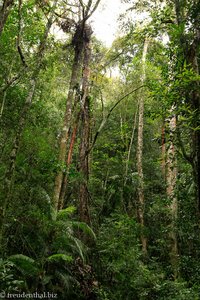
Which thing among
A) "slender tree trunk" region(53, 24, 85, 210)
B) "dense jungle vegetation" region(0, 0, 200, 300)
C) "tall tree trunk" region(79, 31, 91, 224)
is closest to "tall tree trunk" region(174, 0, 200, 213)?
"dense jungle vegetation" region(0, 0, 200, 300)

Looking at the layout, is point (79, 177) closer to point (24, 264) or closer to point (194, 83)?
point (24, 264)

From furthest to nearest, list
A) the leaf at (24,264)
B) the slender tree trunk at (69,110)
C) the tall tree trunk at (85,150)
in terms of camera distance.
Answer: the tall tree trunk at (85,150) → the slender tree trunk at (69,110) → the leaf at (24,264)

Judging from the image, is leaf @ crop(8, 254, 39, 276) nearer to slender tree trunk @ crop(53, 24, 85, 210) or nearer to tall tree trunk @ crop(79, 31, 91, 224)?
slender tree trunk @ crop(53, 24, 85, 210)

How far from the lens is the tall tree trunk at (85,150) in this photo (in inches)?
364

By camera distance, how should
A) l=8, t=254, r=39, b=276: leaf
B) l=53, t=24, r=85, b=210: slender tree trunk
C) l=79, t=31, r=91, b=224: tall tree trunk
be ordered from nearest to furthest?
l=8, t=254, r=39, b=276: leaf < l=53, t=24, r=85, b=210: slender tree trunk < l=79, t=31, r=91, b=224: tall tree trunk

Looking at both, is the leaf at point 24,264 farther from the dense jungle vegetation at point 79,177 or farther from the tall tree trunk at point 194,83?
the tall tree trunk at point 194,83

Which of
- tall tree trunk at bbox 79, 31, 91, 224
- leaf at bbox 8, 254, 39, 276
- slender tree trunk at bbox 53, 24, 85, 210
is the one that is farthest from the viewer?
tall tree trunk at bbox 79, 31, 91, 224

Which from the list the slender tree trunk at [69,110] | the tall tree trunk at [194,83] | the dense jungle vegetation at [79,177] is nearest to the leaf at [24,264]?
the dense jungle vegetation at [79,177]

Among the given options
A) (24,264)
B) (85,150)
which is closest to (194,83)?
(24,264)

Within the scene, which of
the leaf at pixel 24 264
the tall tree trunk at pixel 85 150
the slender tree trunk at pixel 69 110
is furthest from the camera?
the tall tree trunk at pixel 85 150

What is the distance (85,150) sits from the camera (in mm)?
10000

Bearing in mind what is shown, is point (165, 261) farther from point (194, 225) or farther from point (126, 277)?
point (126, 277)

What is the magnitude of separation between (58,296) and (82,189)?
3.63 m

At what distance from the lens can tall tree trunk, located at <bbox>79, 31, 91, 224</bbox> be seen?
9258mm
